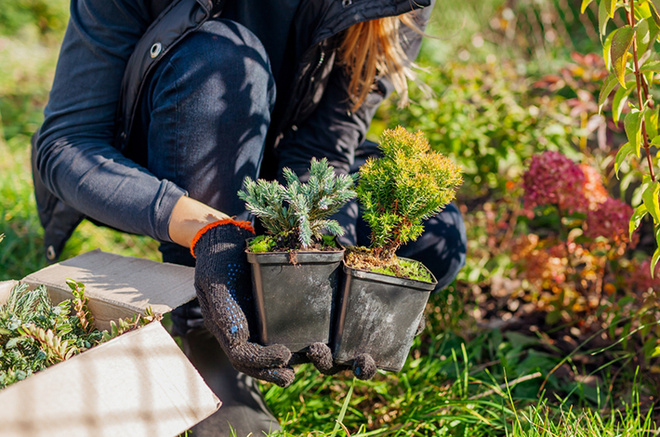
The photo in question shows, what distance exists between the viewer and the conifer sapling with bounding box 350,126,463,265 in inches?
39.6

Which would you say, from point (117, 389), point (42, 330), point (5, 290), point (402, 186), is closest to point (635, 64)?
point (402, 186)

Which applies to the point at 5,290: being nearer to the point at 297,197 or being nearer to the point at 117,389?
the point at 117,389

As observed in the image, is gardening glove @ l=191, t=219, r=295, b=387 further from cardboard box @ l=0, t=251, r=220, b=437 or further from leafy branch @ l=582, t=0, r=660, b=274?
leafy branch @ l=582, t=0, r=660, b=274

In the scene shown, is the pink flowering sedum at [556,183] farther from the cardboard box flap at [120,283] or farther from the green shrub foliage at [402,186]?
the cardboard box flap at [120,283]

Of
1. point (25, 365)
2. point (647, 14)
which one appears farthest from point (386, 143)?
point (25, 365)

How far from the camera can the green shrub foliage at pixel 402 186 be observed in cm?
101

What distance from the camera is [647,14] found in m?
1.03

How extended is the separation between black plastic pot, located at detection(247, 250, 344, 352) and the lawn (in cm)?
28

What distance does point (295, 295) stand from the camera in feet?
3.37

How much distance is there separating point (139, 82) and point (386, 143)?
28.3 inches

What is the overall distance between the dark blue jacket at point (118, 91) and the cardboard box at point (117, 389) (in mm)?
232

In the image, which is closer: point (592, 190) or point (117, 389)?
point (117, 389)

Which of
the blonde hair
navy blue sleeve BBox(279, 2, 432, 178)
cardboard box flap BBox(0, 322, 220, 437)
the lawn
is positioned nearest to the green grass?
the lawn

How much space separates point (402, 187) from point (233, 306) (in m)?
0.41
